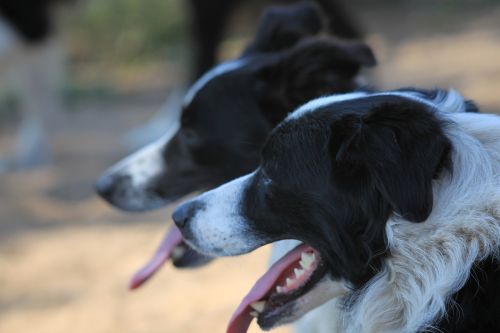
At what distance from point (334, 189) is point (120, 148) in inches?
165

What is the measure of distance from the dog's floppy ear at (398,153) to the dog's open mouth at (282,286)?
304 millimetres

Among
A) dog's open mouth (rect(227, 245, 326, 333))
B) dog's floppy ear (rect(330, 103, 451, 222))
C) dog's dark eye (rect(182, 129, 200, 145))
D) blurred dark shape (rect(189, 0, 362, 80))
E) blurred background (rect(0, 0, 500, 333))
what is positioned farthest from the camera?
blurred dark shape (rect(189, 0, 362, 80))

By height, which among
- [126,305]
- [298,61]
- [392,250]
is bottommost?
[126,305]

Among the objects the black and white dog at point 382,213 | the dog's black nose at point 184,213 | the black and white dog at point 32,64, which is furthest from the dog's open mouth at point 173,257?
the black and white dog at point 32,64

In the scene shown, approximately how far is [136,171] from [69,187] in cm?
245

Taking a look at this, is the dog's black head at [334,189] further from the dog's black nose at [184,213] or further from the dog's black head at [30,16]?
the dog's black head at [30,16]

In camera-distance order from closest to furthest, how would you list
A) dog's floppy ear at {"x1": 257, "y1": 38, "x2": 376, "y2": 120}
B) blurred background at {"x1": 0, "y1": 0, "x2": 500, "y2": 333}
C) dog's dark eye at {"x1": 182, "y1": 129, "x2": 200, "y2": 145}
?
dog's floppy ear at {"x1": 257, "y1": 38, "x2": 376, "y2": 120}
dog's dark eye at {"x1": 182, "y1": 129, "x2": 200, "y2": 145}
blurred background at {"x1": 0, "y1": 0, "x2": 500, "y2": 333}

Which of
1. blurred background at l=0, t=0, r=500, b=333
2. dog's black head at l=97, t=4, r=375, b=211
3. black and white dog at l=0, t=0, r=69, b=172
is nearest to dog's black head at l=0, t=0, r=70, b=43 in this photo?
black and white dog at l=0, t=0, r=69, b=172

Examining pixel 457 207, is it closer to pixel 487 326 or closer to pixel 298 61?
pixel 487 326

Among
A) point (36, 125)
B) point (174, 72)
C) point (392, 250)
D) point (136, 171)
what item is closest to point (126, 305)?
point (136, 171)

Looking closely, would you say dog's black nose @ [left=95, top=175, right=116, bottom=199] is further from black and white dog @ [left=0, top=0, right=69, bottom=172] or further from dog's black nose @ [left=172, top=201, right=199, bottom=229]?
black and white dog @ [left=0, top=0, right=69, bottom=172]

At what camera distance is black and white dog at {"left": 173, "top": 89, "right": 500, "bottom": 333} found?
1784mm

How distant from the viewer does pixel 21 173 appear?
5.61 m

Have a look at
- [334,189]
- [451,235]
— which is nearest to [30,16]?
[334,189]
